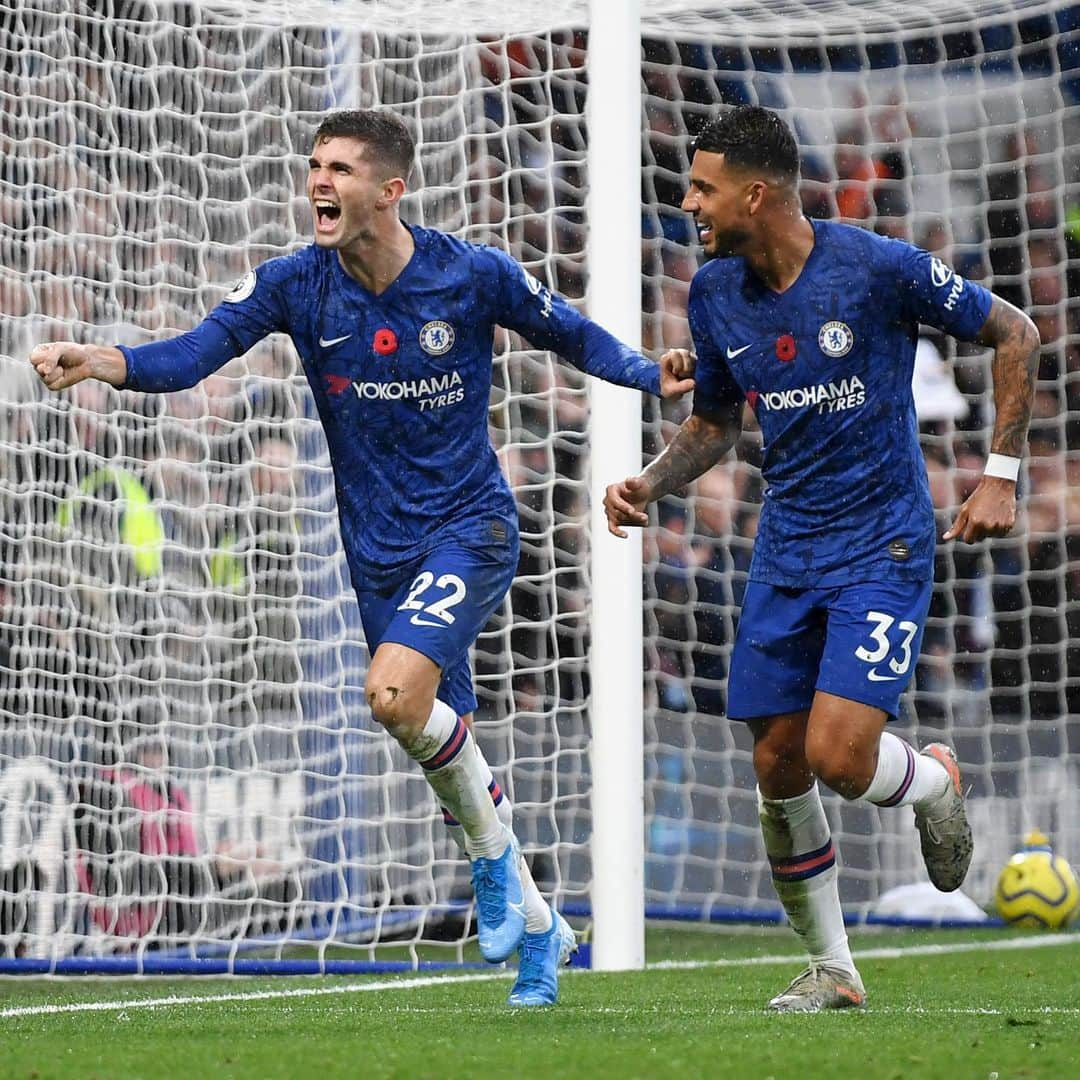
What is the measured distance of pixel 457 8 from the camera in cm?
742

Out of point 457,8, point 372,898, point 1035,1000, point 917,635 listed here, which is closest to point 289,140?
point 457,8

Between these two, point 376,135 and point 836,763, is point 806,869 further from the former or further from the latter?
point 376,135

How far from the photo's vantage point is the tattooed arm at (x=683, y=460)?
5.09 m

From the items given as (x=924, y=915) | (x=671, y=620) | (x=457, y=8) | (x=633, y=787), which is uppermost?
(x=457, y=8)

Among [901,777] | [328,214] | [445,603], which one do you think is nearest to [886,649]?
[901,777]

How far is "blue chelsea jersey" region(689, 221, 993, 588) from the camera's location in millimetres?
4828

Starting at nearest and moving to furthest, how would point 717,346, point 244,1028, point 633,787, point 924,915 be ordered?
point 244,1028 < point 717,346 < point 633,787 < point 924,915

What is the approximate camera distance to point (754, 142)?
4.91m

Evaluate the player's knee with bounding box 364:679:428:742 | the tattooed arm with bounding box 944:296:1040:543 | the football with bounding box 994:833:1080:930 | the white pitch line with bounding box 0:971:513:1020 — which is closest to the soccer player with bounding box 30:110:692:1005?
the player's knee with bounding box 364:679:428:742

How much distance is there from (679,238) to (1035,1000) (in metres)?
4.79

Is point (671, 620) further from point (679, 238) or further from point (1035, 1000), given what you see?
point (1035, 1000)

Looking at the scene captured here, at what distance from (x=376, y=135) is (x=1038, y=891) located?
190 inches

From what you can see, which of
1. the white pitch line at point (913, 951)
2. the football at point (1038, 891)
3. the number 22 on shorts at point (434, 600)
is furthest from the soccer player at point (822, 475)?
the football at point (1038, 891)

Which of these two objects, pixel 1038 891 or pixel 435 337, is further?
pixel 1038 891
